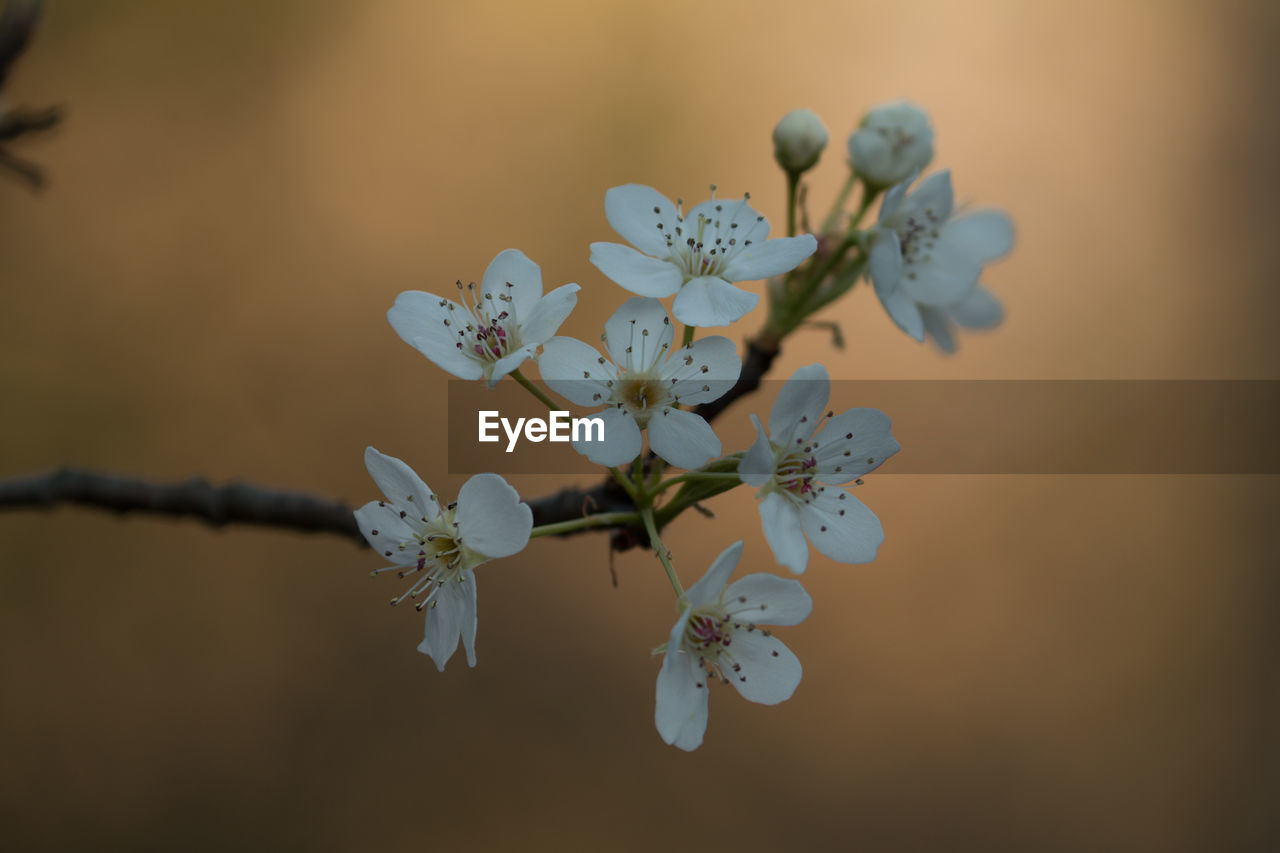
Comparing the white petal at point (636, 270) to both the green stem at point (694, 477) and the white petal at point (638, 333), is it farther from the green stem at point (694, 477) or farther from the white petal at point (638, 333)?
the green stem at point (694, 477)

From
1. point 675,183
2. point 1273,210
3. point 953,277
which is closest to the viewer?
point 953,277

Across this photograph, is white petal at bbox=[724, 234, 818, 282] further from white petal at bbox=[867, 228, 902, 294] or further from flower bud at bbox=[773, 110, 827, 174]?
flower bud at bbox=[773, 110, 827, 174]

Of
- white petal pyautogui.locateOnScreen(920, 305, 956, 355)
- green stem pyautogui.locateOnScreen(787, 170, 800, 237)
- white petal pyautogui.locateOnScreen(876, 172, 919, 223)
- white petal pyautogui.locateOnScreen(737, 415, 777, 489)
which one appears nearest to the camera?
white petal pyautogui.locateOnScreen(737, 415, 777, 489)

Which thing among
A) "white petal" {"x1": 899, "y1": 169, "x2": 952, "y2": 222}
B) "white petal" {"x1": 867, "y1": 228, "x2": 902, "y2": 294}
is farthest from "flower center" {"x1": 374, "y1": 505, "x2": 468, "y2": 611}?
"white petal" {"x1": 899, "y1": 169, "x2": 952, "y2": 222}

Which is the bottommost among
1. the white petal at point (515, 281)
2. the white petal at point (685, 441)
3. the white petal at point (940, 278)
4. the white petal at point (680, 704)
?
the white petal at point (680, 704)

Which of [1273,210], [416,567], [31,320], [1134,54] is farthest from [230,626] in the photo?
[1273,210]

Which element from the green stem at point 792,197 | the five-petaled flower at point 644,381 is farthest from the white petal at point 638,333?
the green stem at point 792,197

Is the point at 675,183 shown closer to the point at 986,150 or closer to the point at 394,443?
the point at 986,150
